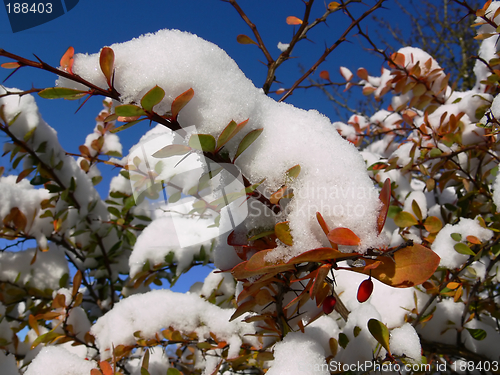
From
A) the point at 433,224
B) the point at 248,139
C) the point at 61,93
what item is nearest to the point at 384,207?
the point at 248,139

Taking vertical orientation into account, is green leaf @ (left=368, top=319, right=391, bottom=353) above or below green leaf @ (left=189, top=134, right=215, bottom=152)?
below

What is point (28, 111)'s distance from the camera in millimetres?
1137

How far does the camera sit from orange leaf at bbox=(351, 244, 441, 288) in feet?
1.15

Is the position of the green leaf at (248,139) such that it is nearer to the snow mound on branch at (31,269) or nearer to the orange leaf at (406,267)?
the orange leaf at (406,267)

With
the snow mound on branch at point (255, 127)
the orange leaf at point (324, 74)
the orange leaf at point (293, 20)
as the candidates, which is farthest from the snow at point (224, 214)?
the orange leaf at point (293, 20)

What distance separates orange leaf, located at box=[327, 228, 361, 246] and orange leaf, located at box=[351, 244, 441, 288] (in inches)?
1.5

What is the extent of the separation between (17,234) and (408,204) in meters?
1.43

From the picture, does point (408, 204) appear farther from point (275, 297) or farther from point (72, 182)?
point (72, 182)

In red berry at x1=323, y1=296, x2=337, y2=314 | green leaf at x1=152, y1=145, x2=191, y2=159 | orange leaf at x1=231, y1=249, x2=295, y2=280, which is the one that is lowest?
red berry at x1=323, y1=296, x2=337, y2=314

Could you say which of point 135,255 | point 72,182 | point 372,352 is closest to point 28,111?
point 72,182

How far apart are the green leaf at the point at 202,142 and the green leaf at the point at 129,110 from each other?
0.07 m

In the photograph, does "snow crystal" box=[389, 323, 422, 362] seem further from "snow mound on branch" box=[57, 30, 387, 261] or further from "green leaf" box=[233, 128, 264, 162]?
"green leaf" box=[233, 128, 264, 162]

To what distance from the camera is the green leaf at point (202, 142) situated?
0.38 meters

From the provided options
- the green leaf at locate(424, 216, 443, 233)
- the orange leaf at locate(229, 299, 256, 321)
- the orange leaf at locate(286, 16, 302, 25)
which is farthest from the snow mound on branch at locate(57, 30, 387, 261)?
the orange leaf at locate(286, 16, 302, 25)
